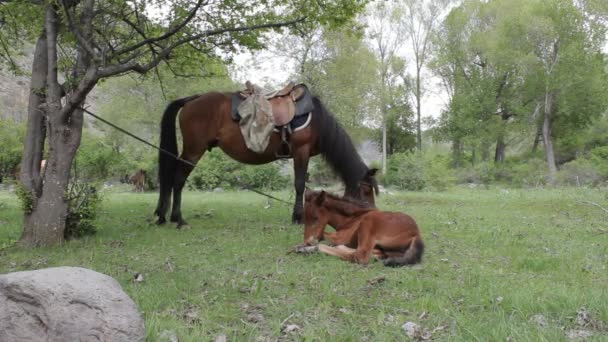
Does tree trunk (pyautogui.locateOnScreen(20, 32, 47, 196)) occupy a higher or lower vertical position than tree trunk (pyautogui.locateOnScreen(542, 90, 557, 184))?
lower

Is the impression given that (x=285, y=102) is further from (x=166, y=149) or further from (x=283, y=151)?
(x=166, y=149)

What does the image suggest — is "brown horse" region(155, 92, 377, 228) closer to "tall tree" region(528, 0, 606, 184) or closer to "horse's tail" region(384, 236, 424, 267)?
"horse's tail" region(384, 236, 424, 267)

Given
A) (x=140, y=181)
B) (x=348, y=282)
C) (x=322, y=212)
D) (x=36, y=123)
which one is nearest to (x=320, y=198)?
(x=322, y=212)

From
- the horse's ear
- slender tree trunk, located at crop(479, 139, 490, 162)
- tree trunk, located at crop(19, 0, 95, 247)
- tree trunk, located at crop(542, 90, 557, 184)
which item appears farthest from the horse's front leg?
slender tree trunk, located at crop(479, 139, 490, 162)

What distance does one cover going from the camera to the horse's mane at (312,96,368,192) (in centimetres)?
771

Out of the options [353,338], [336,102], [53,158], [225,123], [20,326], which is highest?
[336,102]

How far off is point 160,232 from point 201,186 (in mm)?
14369

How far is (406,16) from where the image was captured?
3838 cm

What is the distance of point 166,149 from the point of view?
876 centimetres

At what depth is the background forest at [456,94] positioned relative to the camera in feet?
77.0

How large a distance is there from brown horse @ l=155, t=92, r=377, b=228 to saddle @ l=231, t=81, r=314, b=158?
131mm

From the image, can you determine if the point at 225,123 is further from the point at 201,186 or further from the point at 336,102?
the point at 336,102

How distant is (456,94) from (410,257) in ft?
125

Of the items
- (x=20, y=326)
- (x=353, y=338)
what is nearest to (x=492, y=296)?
(x=353, y=338)
